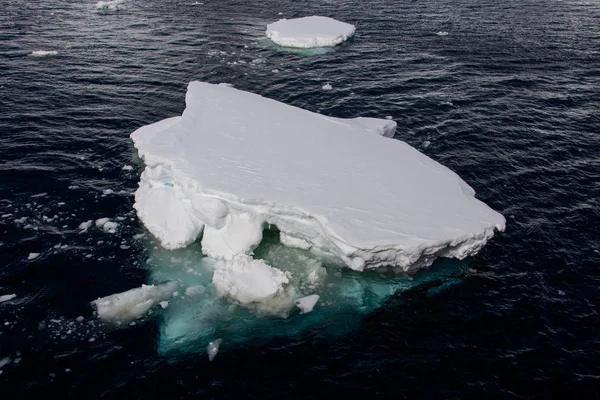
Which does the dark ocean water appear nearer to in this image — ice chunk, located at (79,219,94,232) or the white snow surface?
ice chunk, located at (79,219,94,232)

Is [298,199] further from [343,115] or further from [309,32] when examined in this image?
[309,32]

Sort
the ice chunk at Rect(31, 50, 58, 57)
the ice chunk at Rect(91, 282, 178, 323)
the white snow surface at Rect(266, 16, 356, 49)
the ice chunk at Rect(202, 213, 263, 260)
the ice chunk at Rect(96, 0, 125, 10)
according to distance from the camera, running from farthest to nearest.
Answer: the ice chunk at Rect(96, 0, 125, 10), the white snow surface at Rect(266, 16, 356, 49), the ice chunk at Rect(31, 50, 58, 57), the ice chunk at Rect(202, 213, 263, 260), the ice chunk at Rect(91, 282, 178, 323)

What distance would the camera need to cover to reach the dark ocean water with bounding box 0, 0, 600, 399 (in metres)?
12.3

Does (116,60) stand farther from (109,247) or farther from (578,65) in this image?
(578,65)

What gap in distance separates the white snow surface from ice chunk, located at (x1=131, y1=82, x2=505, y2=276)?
18.0 m

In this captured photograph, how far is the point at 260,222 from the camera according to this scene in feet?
50.1

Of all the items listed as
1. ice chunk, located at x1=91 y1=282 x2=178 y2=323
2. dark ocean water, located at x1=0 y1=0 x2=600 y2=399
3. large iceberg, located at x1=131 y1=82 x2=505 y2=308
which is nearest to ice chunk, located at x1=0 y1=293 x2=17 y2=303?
dark ocean water, located at x1=0 y1=0 x2=600 y2=399

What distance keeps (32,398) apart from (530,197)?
61.9ft

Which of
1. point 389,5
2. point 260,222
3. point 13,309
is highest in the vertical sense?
point 389,5

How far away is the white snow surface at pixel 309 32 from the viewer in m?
35.1

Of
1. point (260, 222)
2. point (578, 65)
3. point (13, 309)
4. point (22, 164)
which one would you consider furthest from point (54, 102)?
point (578, 65)

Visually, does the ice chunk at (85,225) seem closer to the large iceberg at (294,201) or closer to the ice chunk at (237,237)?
the large iceberg at (294,201)

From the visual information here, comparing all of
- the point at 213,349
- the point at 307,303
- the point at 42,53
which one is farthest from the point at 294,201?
the point at 42,53

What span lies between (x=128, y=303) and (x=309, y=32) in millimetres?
28005
